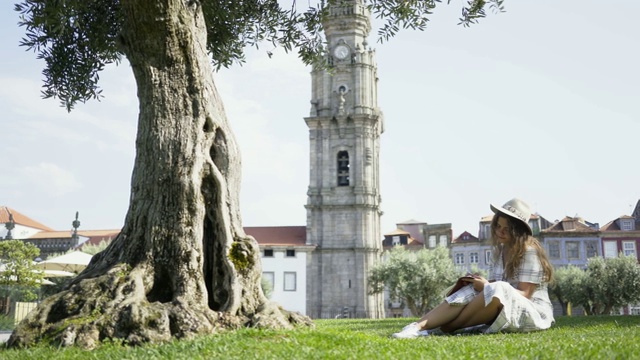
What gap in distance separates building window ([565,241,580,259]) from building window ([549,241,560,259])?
37.1 inches

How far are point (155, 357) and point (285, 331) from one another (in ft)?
5.06

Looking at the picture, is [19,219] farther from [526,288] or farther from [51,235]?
[526,288]

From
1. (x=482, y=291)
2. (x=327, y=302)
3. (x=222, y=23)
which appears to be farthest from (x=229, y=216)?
(x=327, y=302)

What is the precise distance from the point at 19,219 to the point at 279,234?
35.2 meters

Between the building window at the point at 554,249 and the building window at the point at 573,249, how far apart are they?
941 millimetres

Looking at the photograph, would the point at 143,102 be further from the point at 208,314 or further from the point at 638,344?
the point at 638,344

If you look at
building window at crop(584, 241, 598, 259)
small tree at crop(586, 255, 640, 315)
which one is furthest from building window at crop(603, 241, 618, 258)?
small tree at crop(586, 255, 640, 315)

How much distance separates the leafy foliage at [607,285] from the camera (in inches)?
1710

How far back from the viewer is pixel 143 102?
7164 mm

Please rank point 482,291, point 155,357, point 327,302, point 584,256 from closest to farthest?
point 155,357 < point 482,291 < point 327,302 < point 584,256

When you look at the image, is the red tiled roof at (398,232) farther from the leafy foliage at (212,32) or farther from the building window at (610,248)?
the leafy foliage at (212,32)

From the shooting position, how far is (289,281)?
59.1 metres

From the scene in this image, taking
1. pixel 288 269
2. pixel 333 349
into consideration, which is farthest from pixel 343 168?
pixel 333 349

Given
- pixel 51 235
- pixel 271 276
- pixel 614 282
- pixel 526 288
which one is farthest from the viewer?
pixel 51 235
